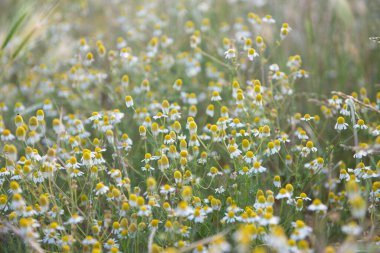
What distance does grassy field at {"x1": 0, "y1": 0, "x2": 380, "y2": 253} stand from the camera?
2.28 metres

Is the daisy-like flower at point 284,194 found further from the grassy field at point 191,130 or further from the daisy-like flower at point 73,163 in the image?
the daisy-like flower at point 73,163

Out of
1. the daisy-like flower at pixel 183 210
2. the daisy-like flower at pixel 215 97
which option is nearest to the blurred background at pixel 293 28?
the daisy-like flower at pixel 215 97

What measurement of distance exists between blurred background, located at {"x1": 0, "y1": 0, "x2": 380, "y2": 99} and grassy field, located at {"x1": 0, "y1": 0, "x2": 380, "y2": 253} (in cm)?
2

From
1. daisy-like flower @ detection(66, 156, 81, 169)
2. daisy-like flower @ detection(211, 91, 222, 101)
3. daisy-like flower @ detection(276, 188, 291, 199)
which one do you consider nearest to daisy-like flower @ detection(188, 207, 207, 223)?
daisy-like flower @ detection(276, 188, 291, 199)

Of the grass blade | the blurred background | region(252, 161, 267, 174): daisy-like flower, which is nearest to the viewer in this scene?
region(252, 161, 267, 174): daisy-like flower

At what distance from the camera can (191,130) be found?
2611mm

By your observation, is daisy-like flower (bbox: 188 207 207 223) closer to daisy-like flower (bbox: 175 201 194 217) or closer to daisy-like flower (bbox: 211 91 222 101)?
Result: daisy-like flower (bbox: 175 201 194 217)

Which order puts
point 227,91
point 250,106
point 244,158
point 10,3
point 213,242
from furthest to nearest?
point 10,3, point 227,91, point 250,106, point 244,158, point 213,242

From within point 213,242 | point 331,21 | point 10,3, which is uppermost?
point 331,21

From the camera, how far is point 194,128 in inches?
103

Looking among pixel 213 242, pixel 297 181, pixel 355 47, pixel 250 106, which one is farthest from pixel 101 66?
pixel 213 242

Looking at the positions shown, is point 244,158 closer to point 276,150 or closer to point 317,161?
point 276,150

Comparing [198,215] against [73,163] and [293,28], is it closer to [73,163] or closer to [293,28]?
[73,163]

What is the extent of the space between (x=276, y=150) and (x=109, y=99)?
4.91 feet
